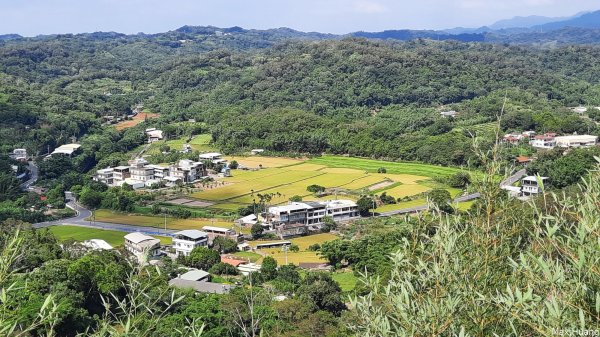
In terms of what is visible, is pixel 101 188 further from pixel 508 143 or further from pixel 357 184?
pixel 508 143

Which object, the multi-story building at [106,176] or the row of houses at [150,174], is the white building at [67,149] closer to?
the row of houses at [150,174]

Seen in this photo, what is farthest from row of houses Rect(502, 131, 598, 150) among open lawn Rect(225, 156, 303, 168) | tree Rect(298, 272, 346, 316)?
tree Rect(298, 272, 346, 316)

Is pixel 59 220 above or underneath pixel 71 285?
underneath

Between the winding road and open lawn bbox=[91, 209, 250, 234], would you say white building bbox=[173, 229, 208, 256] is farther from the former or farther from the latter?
open lawn bbox=[91, 209, 250, 234]

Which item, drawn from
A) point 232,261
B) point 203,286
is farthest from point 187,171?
point 203,286

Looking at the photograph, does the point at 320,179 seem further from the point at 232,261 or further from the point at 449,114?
the point at 449,114

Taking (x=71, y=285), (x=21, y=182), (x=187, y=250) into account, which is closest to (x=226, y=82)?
(x=21, y=182)

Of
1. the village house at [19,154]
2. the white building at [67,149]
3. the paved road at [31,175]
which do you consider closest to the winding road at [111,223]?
the paved road at [31,175]
